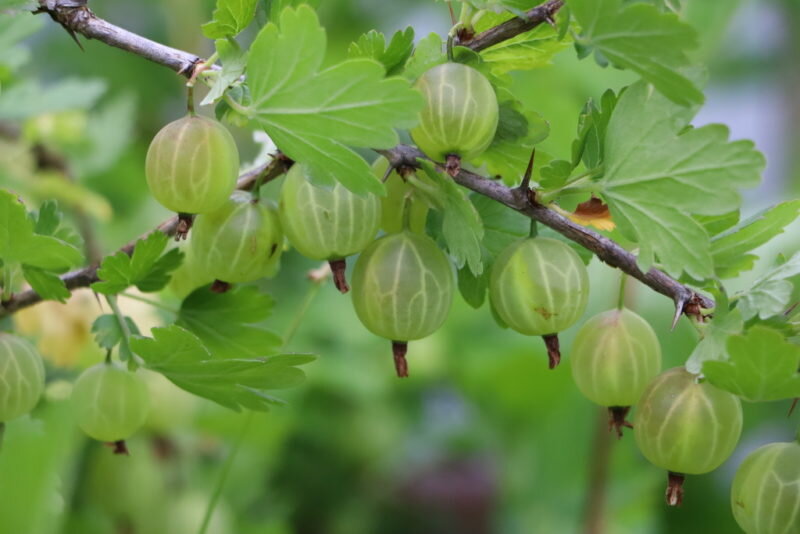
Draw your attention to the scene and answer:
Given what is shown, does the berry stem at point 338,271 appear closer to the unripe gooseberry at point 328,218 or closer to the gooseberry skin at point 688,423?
the unripe gooseberry at point 328,218

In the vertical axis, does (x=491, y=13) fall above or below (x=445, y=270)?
above

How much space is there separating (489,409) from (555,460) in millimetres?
152

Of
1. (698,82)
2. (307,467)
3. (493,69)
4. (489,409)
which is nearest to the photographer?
(698,82)

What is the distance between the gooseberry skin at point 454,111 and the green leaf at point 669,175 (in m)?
0.07

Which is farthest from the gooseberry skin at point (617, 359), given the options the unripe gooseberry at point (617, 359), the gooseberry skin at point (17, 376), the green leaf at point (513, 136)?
the gooseberry skin at point (17, 376)

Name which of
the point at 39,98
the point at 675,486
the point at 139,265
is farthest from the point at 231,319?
the point at 39,98

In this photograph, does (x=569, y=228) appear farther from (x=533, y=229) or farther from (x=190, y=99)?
(x=190, y=99)

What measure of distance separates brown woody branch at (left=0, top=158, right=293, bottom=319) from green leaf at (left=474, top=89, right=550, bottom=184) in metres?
0.13

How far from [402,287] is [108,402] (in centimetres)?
20

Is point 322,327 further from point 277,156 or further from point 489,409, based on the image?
point 277,156

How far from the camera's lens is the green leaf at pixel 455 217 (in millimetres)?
463

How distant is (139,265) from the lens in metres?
0.54

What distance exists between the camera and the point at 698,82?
434mm

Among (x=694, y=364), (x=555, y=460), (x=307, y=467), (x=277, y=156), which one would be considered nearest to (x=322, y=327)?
(x=307, y=467)
